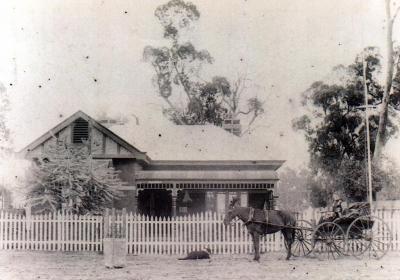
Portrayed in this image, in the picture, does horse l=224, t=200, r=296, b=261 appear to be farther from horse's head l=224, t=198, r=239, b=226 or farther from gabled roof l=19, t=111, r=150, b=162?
gabled roof l=19, t=111, r=150, b=162

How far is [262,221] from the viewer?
15.4m

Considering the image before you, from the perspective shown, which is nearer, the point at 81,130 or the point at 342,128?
the point at 81,130

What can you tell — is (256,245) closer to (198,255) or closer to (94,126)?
(198,255)

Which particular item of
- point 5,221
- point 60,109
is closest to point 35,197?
point 5,221

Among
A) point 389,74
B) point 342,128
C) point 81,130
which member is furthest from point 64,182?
point 342,128

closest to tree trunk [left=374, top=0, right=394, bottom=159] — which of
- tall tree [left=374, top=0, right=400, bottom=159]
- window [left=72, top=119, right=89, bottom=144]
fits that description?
tall tree [left=374, top=0, right=400, bottom=159]

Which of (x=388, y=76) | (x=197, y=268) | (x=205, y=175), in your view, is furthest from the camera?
(x=388, y=76)

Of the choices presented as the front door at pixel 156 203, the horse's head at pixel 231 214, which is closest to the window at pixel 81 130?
the front door at pixel 156 203

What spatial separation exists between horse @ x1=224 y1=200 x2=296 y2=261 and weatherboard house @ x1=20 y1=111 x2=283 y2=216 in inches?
354

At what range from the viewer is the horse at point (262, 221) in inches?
600

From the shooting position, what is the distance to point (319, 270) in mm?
12891

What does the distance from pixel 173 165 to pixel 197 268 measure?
12822mm

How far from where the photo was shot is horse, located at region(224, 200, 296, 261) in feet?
50.0

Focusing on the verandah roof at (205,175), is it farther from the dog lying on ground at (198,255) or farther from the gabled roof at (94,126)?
the dog lying on ground at (198,255)
